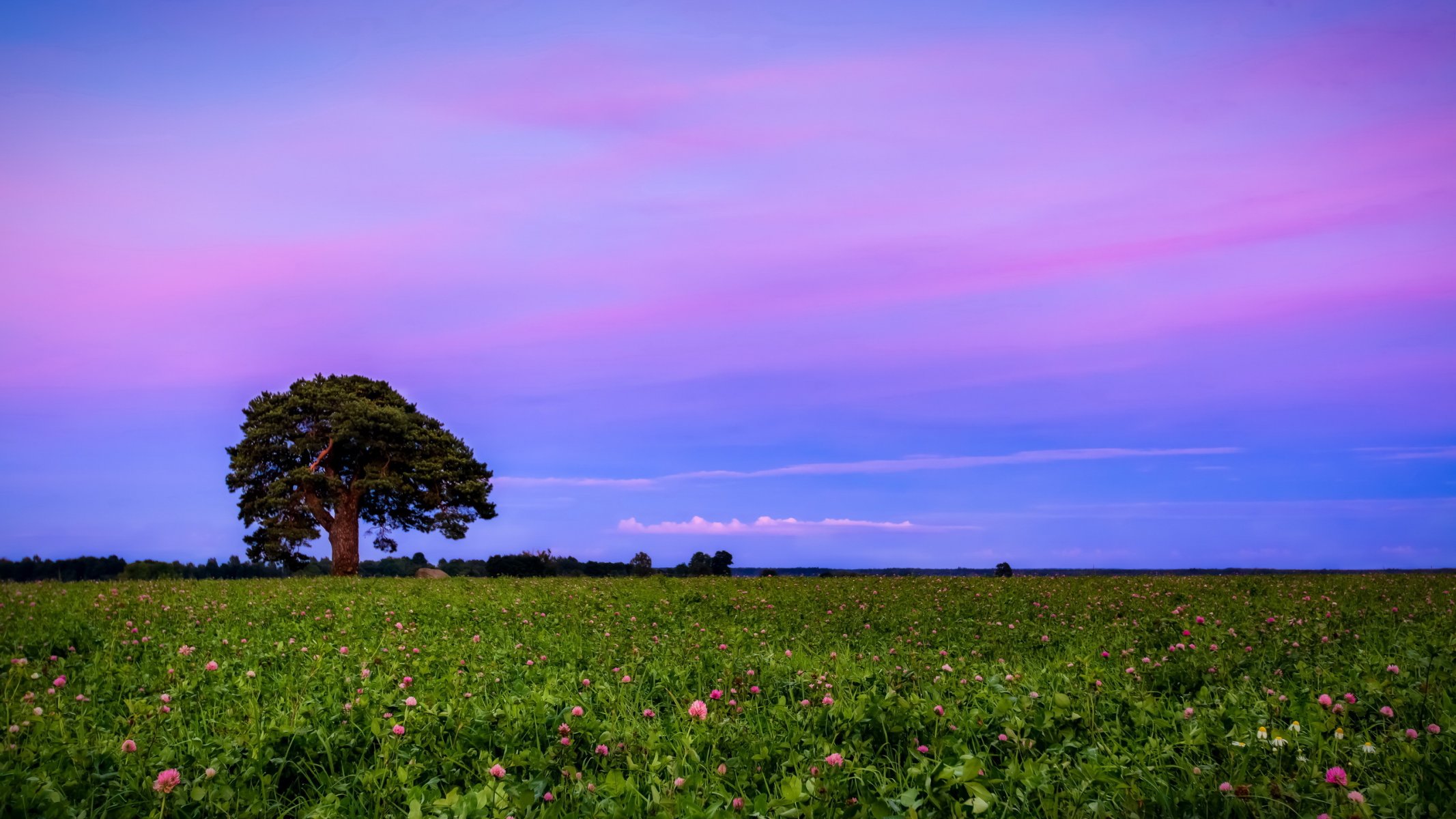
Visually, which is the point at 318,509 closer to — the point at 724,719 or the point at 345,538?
the point at 345,538

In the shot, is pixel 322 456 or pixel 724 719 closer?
pixel 724 719

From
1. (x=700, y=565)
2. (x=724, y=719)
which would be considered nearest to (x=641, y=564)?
(x=700, y=565)

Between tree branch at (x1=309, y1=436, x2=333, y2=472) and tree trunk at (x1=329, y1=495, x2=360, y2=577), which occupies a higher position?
tree branch at (x1=309, y1=436, x2=333, y2=472)

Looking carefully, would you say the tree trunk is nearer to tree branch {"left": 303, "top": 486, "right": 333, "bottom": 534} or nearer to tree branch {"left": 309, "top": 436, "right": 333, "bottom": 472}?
tree branch {"left": 303, "top": 486, "right": 333, "bottom": 534}

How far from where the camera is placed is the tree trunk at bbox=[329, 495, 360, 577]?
32219 millimetres

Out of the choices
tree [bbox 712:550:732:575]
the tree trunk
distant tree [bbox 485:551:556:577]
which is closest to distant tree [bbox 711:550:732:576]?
tree [bbox 712:550:732:575]

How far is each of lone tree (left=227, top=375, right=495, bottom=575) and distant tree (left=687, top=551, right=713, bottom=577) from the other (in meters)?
9.18

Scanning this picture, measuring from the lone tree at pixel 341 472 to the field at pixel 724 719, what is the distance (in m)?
20.1

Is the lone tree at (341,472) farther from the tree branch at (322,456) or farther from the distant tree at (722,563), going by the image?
the distant tree at (722,563)

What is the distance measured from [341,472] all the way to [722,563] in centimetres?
1531

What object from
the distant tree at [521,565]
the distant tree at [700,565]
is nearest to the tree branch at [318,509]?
the distant tree at [521,565]

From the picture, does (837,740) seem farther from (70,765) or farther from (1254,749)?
(70,765)

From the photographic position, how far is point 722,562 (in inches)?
1232

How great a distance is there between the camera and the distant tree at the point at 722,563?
97.2ft
